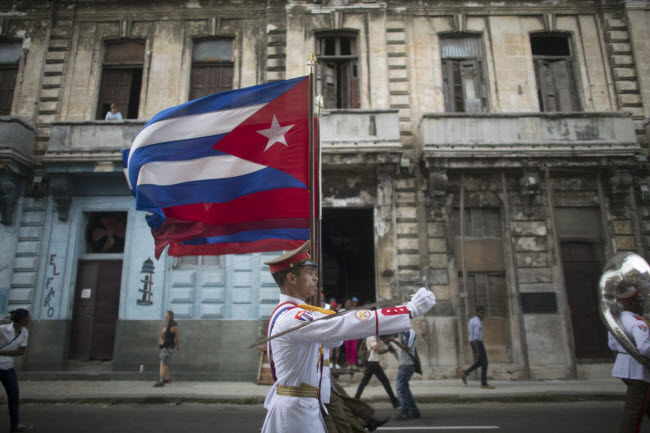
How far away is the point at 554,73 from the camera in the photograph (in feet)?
41.4

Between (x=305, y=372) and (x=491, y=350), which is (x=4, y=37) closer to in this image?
(x=305, y=372)

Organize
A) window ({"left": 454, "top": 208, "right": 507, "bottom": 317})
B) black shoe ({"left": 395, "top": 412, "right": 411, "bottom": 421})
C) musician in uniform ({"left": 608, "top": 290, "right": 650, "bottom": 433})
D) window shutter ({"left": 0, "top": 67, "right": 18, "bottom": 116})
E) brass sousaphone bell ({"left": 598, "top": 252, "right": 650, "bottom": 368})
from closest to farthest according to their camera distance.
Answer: musician in uniform ({"left": 608, "top": 290, "right": 650, "bottom": 433}) < brass sousaphone bell ({"left": 598, "top": 252, "right": 650, "bottom": 368}) < black shoe ({"left": 395, "top": 412, "right": 411, "bottom": 421}) < window ({"left": 454, "top": 208, "right": 507, "bottom": 317}) < window shutter ({"left": 0, "top": 67, "right": 18, "bottom": 116})

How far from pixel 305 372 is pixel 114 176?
11.1m

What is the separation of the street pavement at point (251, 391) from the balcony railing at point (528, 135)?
5815 millimetres

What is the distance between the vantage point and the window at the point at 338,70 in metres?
12.5

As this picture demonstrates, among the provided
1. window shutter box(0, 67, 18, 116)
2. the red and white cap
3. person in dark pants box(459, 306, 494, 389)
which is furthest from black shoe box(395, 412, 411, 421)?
window shutter box(0, 67, 18, 116)

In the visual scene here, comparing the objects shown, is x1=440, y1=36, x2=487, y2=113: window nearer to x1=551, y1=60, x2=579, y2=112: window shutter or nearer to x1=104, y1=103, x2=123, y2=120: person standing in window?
x1=551, y1=60, x2=579, y2=112: window shutter

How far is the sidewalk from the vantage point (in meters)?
8.23

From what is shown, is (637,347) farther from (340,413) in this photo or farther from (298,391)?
(298,391)

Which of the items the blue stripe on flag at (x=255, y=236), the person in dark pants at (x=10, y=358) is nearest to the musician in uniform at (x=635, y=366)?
the blue stripe on flag at (x=255, y=236)

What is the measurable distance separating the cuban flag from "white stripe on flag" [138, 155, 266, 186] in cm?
1

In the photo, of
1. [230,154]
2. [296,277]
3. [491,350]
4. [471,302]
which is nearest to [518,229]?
[471,302]

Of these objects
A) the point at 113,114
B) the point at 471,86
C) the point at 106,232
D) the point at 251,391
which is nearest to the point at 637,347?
the point at 251,391

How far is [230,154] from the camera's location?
4977 mm
